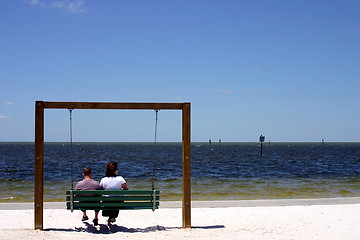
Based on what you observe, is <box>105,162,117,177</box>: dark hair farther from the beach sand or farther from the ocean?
the beach sand

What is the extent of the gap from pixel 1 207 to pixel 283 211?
729cm

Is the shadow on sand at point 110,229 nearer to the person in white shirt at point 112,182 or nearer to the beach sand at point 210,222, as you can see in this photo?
the beach sand at point 210,222

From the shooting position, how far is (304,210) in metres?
10.0

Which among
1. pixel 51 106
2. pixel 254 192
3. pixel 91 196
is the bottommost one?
pixel 254 192

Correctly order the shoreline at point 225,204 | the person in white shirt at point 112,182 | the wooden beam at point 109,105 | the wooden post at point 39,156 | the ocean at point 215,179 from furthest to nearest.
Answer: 1. the ocean at point 215,179
2. the shoreline at point 225,204
3. the person in white shirt at point 112,182
4. the wooden beam at point 109,105
5. the wooden post at point 39,156

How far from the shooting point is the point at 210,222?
8.65m

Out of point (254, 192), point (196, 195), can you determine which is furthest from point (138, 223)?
point (254, 192)

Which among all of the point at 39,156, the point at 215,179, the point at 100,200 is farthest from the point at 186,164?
the point at 215,179

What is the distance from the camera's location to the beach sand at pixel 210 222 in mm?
7293

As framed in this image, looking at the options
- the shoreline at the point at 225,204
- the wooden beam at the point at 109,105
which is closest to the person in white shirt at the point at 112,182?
the wooden beam at the point at 109,105

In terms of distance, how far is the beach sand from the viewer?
7.29 metres

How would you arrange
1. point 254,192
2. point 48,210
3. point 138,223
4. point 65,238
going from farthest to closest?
point 254,192
point 48,210
point 138,223
point 65,238

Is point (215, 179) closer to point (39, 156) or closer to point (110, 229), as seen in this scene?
point (110, 229)

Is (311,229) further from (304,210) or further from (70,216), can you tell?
(70,216)
